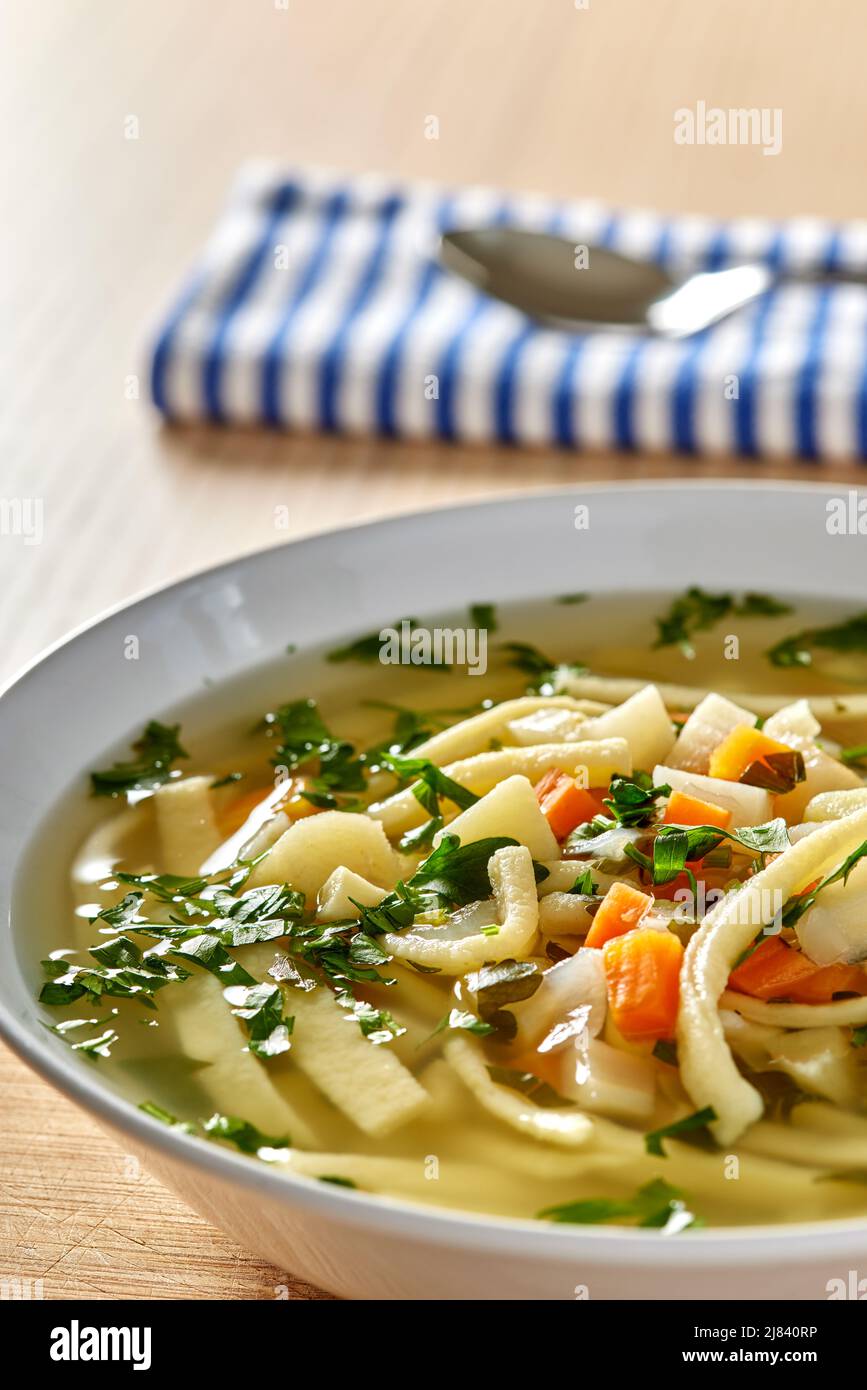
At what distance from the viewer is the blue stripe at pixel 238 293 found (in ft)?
14.3

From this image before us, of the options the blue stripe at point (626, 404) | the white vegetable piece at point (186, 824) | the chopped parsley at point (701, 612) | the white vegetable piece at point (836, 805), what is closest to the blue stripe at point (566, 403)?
the blue stripe at point (626, 404)

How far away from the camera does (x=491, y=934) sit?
7.31ft

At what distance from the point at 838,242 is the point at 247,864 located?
317 cm

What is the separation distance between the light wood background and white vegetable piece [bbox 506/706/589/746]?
101cm

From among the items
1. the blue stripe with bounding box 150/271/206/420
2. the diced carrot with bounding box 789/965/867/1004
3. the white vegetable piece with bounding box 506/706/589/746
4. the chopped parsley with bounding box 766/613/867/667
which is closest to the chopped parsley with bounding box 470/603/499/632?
the white vegetable piece with bounding box 506/706/589/746

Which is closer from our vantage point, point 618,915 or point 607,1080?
point 607,1080

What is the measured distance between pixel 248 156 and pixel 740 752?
13.8 ft

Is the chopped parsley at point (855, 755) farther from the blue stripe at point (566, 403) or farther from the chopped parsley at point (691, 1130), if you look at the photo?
the blue stripe at point (566, 403)

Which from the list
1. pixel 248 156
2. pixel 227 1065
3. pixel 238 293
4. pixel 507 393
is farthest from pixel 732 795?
pixel 248 156

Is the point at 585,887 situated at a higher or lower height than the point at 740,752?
lower

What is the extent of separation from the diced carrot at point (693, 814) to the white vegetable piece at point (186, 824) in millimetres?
760

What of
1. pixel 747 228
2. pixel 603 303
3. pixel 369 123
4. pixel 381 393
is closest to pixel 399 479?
pixel 381 393

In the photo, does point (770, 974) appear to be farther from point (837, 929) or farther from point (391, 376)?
point (391, 376)
